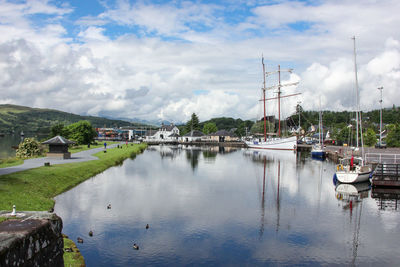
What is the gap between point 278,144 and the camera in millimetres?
114438

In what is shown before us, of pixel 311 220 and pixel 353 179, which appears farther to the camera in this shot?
pixel 353 179

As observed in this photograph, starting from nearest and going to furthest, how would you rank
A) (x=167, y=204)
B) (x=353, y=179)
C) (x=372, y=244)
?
(x=372, y=244), (x=167, y=204), (x=353, y=179)

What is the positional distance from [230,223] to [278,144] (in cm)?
9430

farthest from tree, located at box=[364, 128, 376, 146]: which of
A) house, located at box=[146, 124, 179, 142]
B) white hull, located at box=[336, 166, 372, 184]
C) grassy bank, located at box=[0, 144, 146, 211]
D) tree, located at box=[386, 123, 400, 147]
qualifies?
house, located at box=[146, 124, 179, 142]

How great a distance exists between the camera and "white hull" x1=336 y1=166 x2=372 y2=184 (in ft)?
128

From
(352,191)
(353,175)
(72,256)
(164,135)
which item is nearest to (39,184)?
(72,256)

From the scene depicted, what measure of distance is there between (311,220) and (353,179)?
57.0 feet

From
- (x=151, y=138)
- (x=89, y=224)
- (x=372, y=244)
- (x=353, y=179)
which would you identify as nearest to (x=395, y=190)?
(x=353, y=179)

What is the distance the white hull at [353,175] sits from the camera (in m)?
39.0

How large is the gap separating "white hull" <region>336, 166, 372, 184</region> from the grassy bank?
31.1m

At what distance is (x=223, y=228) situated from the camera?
73.5ft

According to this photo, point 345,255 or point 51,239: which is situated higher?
point 51,239

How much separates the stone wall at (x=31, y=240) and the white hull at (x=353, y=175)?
37.1m

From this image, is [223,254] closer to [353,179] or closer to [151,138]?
[353,179]
